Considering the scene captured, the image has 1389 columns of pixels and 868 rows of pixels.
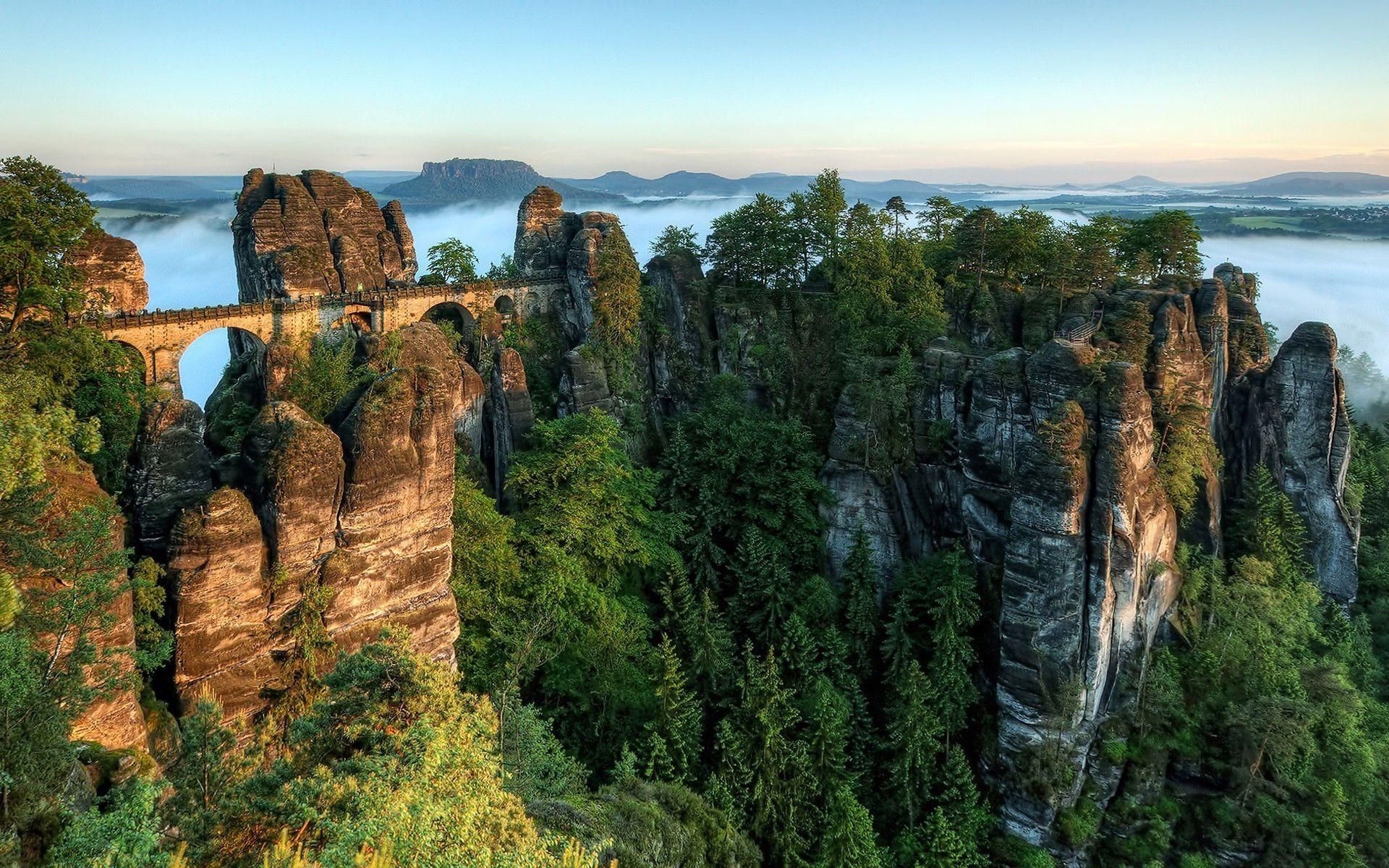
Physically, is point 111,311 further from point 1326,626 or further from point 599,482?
point 1326,626

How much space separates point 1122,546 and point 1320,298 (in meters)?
134

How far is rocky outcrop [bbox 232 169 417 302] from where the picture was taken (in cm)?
3744

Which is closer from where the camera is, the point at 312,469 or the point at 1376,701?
the point at 312,469

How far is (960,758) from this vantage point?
81.5 feet

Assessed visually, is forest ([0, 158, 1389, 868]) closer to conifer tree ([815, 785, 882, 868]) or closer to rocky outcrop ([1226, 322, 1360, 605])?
conifer tree ([815, 785, 882, 868])

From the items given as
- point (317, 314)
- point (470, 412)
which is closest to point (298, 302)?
point (317, 314)

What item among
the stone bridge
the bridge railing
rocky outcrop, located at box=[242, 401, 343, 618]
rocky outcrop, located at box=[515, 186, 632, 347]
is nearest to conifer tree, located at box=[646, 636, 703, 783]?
rocky outcrop, located at box=[242, 401, 343, 618]

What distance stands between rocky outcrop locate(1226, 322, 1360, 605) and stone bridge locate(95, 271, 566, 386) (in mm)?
36044

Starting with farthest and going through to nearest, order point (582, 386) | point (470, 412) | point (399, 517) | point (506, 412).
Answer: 1. point (582, 386)
2. point (506, 412)
3. point (470, 412)
4. point (399, 517)

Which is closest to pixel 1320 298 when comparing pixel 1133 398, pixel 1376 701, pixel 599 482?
pixel 1376 701

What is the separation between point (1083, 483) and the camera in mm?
24031

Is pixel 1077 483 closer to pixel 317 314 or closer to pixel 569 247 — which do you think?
pixel 569 247

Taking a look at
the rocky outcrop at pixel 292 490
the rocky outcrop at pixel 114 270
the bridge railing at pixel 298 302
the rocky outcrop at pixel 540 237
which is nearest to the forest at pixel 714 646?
the rocky outcrop at pixel 292 490

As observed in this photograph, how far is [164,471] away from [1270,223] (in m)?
202
